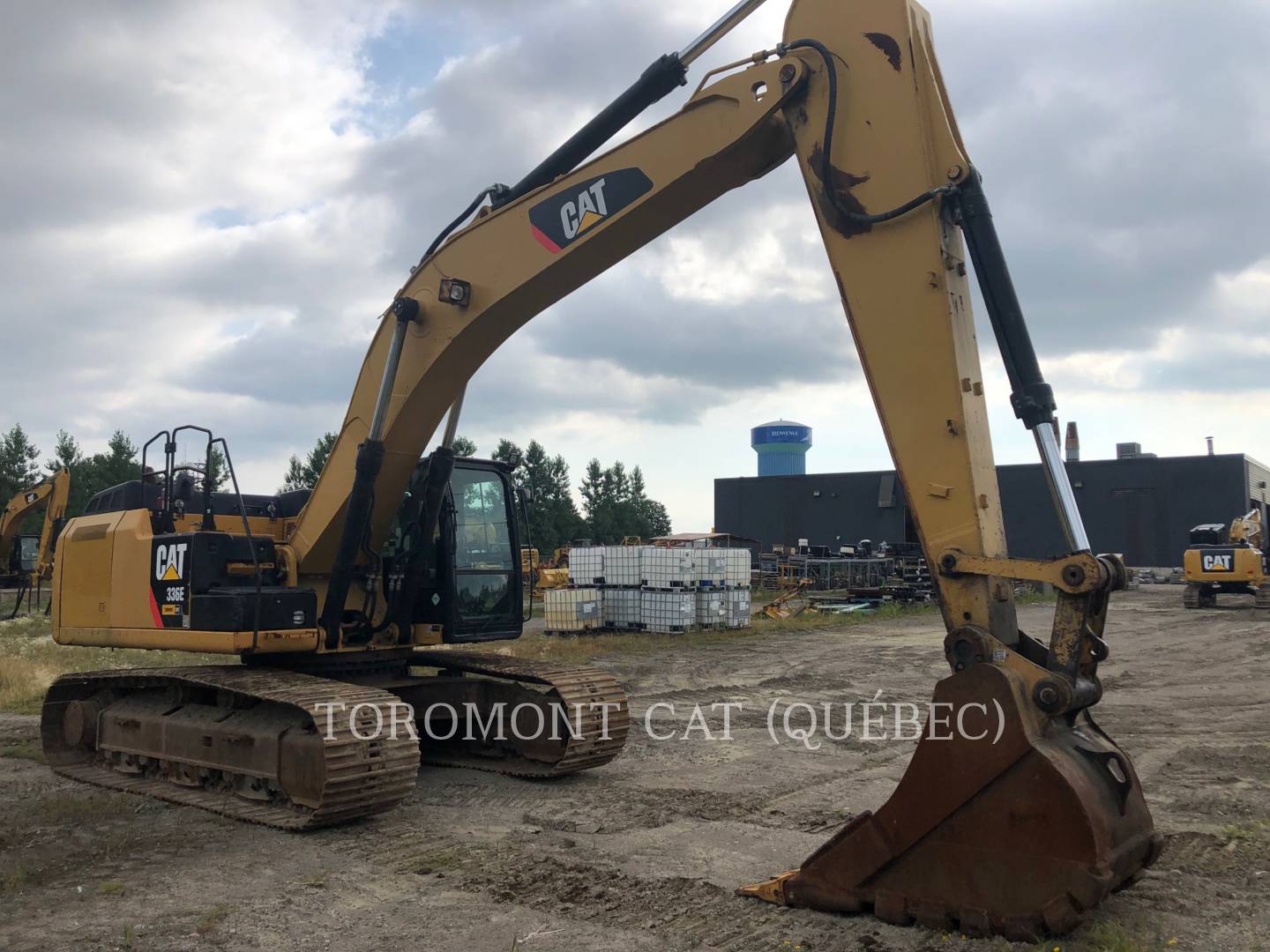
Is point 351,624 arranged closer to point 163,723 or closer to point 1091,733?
point 163,723

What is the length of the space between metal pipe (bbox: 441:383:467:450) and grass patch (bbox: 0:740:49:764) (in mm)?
4530

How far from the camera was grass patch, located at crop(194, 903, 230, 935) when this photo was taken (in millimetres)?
4879

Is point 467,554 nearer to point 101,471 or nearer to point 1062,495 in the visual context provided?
point 1062,495

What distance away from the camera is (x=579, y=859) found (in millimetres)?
5867

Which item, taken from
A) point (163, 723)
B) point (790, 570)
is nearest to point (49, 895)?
point (163, 723)

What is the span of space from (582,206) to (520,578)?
11.8ft

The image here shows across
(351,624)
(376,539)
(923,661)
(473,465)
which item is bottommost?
(923,661)

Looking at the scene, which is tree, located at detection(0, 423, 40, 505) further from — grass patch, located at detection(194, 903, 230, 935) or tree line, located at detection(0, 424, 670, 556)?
grass patch, located at detection(194, 903, 230, 935)

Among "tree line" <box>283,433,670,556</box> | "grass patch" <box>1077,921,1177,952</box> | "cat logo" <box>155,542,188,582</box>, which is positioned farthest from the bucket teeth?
"tree line" <box>283,433,670,556</box>

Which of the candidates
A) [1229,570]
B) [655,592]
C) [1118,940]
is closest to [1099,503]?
[1229,570]

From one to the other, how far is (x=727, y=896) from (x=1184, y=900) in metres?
2.11

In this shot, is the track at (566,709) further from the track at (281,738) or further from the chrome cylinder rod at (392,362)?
the chrome cylinder rod at (392,362)

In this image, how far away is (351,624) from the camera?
8.09m

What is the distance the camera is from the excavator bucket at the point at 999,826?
4043 millimetres
